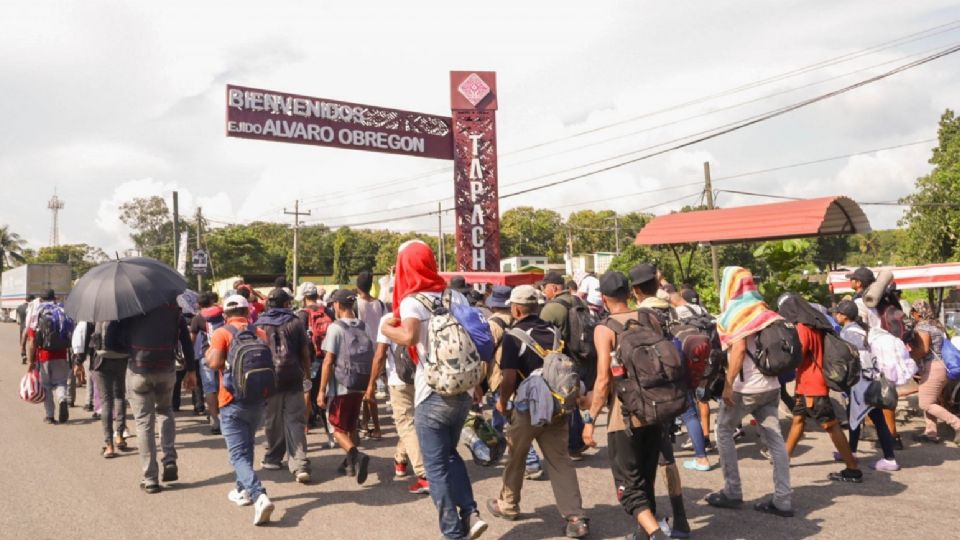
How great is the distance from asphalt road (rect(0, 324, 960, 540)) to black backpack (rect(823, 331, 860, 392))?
0.93 metres

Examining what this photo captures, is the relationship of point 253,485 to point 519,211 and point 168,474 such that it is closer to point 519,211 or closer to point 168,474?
point 168,474

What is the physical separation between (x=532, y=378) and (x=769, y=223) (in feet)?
25.2

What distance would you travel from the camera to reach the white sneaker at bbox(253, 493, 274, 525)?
5.01 m

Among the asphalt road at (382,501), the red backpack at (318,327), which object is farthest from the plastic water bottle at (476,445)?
the red backpack at (318,327)

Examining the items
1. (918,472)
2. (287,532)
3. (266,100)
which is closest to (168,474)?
(287,532)

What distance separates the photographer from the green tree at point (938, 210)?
32.2 meters

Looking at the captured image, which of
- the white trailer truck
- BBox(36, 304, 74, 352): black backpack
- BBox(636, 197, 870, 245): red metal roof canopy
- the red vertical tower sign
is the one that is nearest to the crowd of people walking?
BBox(36, 304, 74, 352): black backpack

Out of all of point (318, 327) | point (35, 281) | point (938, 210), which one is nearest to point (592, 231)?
point (938, 210)

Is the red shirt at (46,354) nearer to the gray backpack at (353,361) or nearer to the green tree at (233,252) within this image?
the gray backpack at (353,361)

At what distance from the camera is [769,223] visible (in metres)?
10.7

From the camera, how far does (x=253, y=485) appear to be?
5.20 meters

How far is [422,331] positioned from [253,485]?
208cm

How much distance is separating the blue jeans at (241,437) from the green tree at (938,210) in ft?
116

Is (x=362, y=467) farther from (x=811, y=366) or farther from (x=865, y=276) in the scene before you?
(x=865, y=276)
